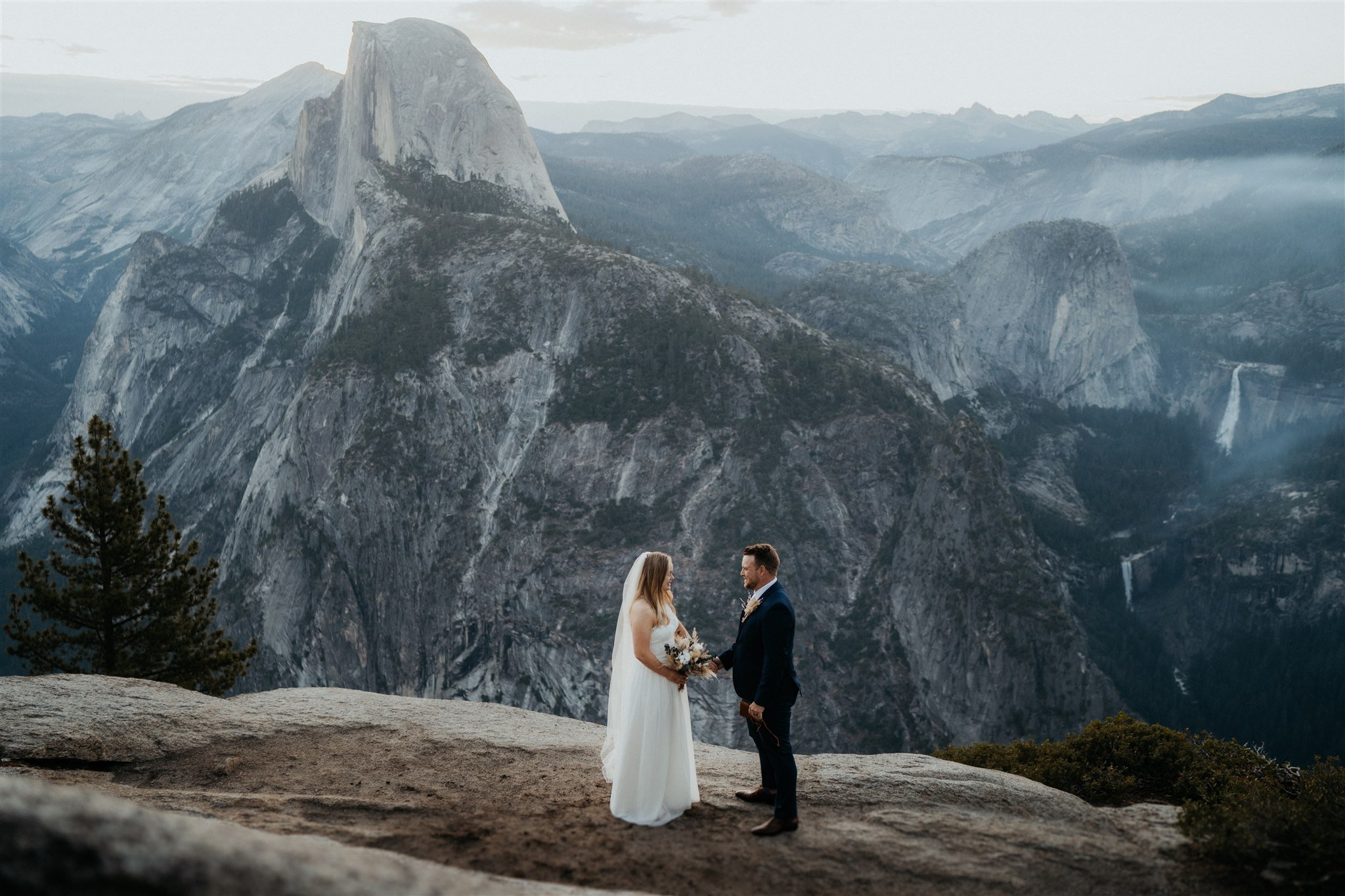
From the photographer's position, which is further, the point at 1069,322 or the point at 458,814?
the point at 1069,322

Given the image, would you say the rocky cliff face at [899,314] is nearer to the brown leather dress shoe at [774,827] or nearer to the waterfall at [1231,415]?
the waterfall at [1231,415]

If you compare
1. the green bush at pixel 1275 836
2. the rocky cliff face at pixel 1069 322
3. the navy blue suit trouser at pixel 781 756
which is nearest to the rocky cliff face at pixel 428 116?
the rocky cliff face at pixel 1069 322

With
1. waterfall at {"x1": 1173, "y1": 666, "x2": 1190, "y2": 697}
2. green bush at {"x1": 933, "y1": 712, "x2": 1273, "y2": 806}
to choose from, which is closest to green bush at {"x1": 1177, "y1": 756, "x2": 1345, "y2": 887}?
green bush at {"x1": 933, "y1": 712, "x2": 1273, "y2": 806}

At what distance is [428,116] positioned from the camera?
384ft

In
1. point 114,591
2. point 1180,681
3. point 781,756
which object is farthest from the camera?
point 1180,681

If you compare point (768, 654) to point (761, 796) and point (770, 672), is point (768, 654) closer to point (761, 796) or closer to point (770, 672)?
point (770, 672)

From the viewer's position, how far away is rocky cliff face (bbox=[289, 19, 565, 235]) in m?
115

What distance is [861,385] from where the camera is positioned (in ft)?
272

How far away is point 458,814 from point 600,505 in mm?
61951

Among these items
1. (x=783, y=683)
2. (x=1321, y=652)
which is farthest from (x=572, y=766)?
(x=1321, y=652)

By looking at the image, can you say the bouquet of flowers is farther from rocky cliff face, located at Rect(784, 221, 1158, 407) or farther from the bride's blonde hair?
rocky cliff face, located at Rect(784, 221, 1158, 407)

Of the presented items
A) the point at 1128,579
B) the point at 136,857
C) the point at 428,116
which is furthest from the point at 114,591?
the point at 1128,579

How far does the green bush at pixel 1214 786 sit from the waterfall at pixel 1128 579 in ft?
391

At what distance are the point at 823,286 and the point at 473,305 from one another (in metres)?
80.2
